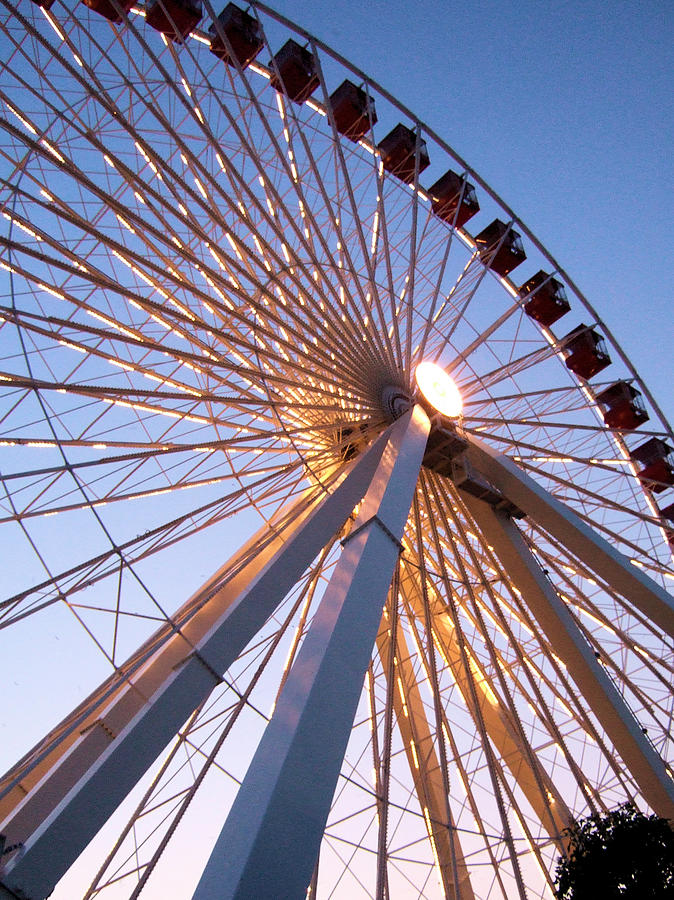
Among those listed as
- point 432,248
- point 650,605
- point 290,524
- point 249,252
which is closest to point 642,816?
point 650,605

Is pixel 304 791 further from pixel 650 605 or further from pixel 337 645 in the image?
pixel 650 605

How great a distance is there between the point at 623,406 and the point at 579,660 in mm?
9483

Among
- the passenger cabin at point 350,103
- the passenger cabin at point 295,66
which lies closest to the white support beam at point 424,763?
the passenger cabin at point 350,103

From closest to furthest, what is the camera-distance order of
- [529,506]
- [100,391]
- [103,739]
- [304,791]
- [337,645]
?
[304,791] < [337,645] < [103,739] < [100,391] < [529,506]

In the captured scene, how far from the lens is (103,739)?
792cm

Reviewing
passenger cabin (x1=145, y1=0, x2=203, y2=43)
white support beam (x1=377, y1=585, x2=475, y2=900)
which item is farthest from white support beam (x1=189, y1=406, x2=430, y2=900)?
passenger cabin (x1=145, y1=0, x2=203, y2=43)

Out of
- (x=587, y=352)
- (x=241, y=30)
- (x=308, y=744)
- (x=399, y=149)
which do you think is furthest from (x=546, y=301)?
(x=308, y=744)

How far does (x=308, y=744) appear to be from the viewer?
4.92 metres

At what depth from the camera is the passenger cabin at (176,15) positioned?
45.1ft

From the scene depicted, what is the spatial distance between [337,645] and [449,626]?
945cm

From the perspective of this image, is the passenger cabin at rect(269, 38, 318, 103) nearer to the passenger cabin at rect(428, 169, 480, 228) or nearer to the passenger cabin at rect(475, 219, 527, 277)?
the passenger cabin at rect(428, 169, 480, 228)

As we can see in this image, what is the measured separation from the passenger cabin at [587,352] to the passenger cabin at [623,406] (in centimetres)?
68

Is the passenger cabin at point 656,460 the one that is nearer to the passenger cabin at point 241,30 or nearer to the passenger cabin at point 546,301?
the passenger cabin at point 546,301

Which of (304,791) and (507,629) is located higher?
(507,629)
